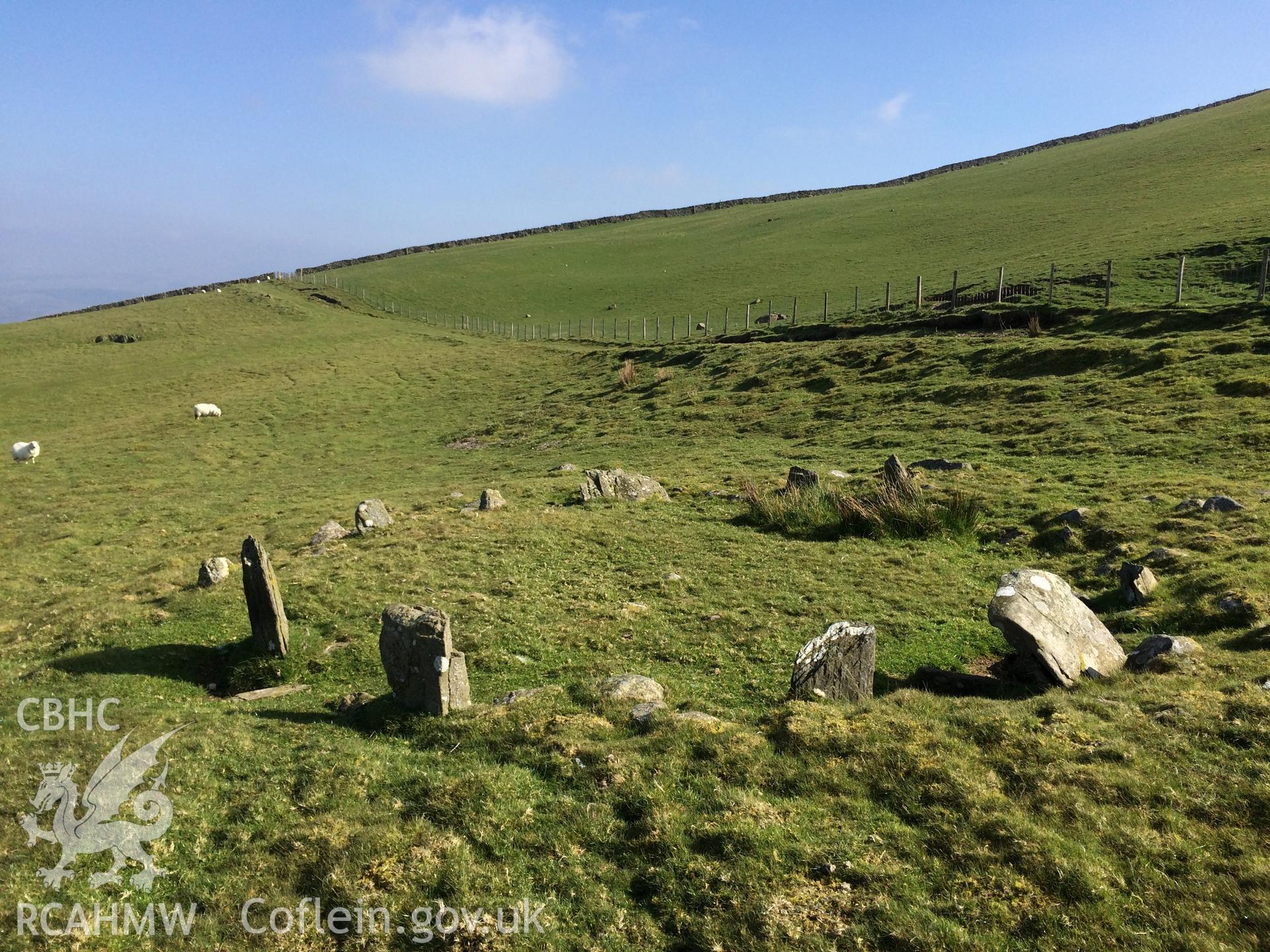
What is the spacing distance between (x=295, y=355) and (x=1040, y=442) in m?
60.1

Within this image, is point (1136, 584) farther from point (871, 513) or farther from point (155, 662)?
point (155, 662)

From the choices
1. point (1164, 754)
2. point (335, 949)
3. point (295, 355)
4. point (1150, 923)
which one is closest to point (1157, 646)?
point (1164, 754)

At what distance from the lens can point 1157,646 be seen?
1010 centimetres

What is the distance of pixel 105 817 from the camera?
750cm

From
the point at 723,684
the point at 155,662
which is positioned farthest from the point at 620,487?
the point at 155,662

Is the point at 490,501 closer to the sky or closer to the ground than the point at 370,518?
closer to the ground

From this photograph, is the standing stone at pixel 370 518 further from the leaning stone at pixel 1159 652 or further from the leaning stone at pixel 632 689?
the leaning stone at pixel 1159 652

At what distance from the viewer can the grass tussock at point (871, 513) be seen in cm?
1750

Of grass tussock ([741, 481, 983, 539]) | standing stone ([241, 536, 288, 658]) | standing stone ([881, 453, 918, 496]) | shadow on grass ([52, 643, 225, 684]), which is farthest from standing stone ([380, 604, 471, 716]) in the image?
standing stone ([881, 453, 918, 496])

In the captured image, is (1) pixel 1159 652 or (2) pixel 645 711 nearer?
(2) pixel 645 711

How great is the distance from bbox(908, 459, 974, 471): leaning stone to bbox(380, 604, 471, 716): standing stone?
16624mm

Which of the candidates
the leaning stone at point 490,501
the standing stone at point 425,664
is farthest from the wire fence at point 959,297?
the standing stone at point 425,664

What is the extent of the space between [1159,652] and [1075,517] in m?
7.05

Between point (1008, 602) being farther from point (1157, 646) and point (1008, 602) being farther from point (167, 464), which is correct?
point (167, 464)
